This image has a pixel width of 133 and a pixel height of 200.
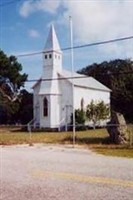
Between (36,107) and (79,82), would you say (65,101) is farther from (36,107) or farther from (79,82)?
(36,107)

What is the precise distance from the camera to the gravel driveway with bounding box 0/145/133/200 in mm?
9609

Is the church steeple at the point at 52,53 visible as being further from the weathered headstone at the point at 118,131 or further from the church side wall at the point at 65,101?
the weathered headstone at the point at 118,131

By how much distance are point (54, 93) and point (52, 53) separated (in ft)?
16.2

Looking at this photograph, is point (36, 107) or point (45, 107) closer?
point (45, 107)

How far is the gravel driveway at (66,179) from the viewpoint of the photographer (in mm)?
9609

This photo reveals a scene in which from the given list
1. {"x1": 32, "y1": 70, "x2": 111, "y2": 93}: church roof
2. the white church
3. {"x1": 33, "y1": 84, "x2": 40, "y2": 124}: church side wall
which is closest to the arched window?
the white church

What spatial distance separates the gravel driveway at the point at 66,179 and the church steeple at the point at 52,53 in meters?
35.1

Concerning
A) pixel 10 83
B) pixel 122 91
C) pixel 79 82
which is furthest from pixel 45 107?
pixel 122 91

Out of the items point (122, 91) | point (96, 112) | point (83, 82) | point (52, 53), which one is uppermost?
point (52, 53)

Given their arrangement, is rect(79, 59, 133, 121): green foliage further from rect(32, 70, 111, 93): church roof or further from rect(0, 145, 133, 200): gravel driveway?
rect(0, 145, 133, 200): gravel driveway

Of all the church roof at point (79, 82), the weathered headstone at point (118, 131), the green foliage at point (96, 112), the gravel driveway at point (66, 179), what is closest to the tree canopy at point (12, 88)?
the church roof at point (79, 82)

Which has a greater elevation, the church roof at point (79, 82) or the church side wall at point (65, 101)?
the church roof at point (79, 82)

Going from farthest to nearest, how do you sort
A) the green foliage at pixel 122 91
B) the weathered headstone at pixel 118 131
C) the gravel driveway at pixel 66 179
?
1. the green foliage at pixel 122 91
2. the weathered headstone at pixel 118 131
3. the gravel driveway at pixel 66 179

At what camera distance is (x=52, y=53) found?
52250 millimetres
